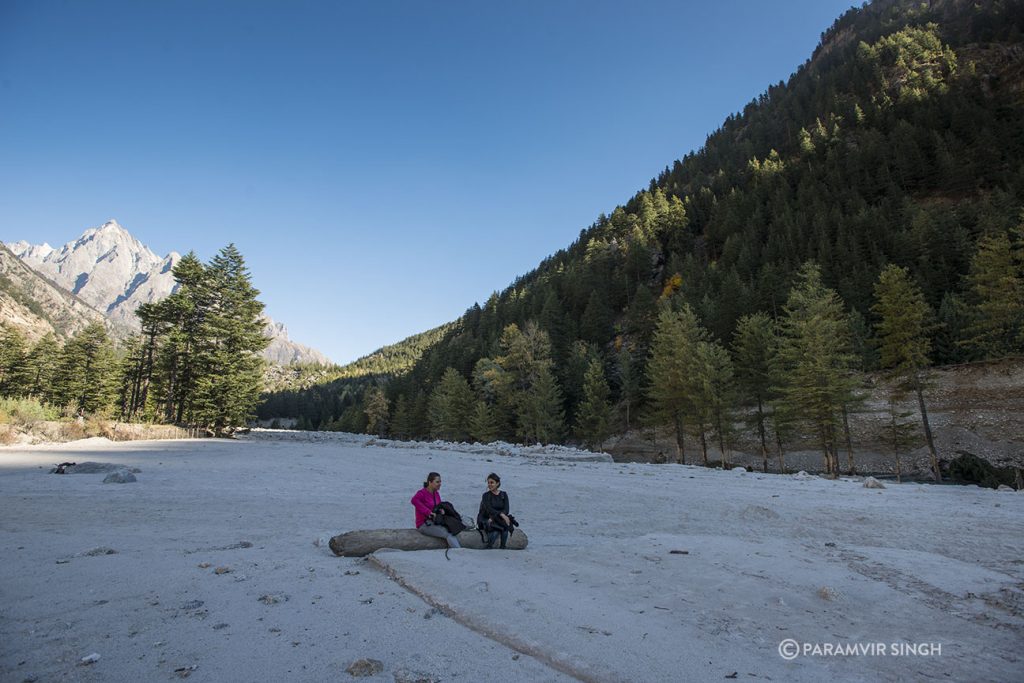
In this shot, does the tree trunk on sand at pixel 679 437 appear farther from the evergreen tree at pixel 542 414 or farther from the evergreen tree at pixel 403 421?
the evergreen tree at pixel 403 421

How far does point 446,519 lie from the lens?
782 centimetres

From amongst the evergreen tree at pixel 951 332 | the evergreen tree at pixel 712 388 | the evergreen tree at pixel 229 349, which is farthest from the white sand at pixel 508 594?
the evergreen tree at pixel 951 332

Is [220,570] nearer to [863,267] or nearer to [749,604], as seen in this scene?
[749,604]

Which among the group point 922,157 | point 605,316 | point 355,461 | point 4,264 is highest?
point 4,264

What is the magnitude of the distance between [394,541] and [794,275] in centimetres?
6078

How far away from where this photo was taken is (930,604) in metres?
5.49

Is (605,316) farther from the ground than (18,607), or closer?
farther from the ground

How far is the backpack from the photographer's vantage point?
25.5 feet

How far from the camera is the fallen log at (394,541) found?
267 inches

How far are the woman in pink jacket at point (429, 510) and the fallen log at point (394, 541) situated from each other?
94 millimetres

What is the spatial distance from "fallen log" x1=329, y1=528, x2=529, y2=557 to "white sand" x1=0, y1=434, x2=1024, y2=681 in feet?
0.80

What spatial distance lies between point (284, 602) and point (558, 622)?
294cm

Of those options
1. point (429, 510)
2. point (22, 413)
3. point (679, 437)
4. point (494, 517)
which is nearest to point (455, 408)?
point (679, 437)

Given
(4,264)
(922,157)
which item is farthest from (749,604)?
(4,264)
